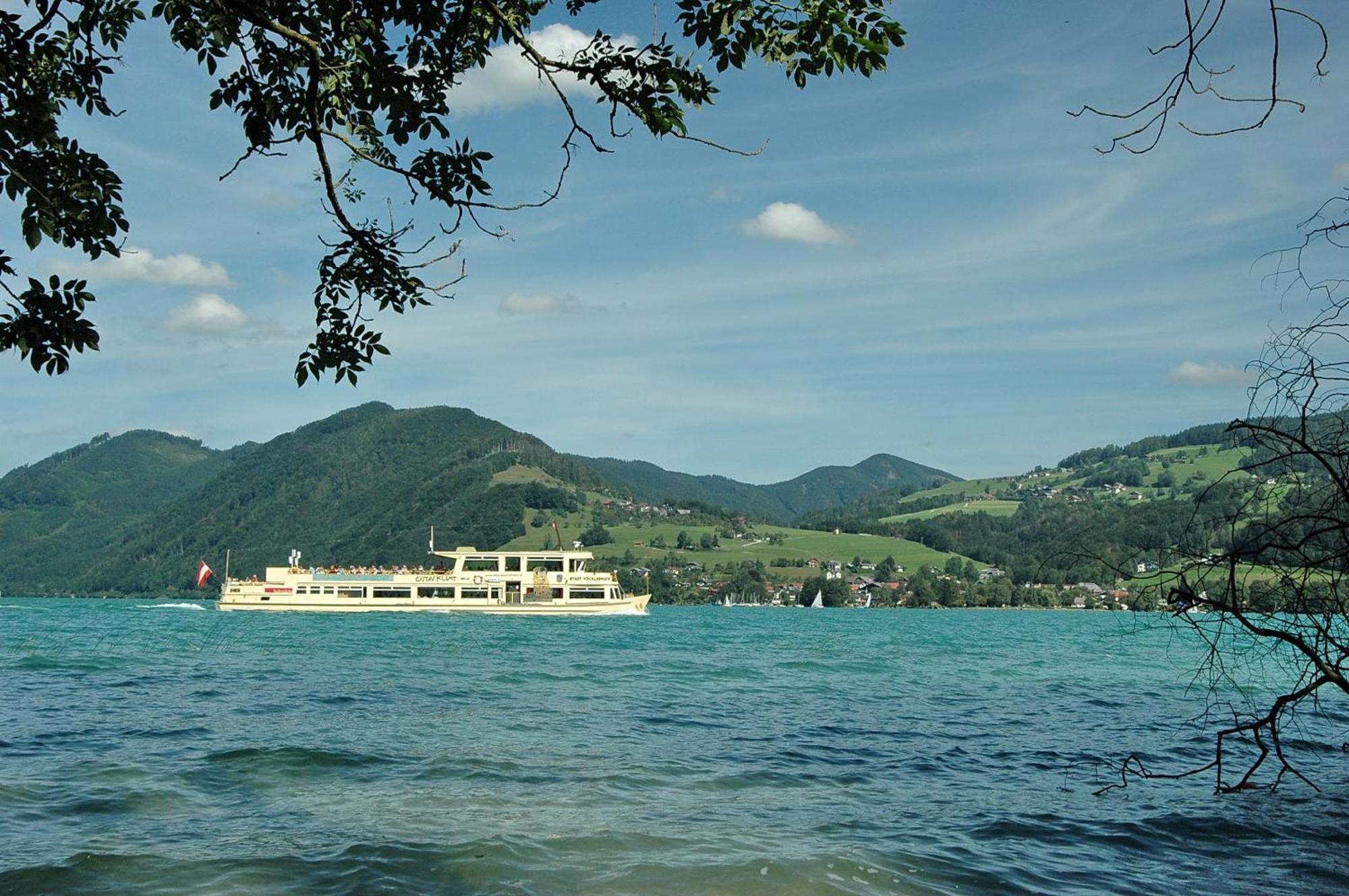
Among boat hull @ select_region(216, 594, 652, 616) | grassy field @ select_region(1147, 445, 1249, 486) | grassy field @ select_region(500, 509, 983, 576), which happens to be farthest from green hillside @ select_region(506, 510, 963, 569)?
boat hull @ select_region(216, 594, 652, 616)

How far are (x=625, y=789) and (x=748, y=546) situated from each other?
158417 mm

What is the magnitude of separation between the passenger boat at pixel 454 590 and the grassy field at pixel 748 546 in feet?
189

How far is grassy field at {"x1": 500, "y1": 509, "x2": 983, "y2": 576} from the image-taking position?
490ft

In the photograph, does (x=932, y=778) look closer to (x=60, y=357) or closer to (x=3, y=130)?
(x=60, y=357)

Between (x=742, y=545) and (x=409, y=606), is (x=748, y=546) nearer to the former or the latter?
(x=742, y=545)

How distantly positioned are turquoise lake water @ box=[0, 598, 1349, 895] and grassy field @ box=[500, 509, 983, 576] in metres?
122

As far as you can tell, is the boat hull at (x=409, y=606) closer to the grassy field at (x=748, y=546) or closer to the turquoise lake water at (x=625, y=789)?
the turquoise lake water at (x=625, y=789)

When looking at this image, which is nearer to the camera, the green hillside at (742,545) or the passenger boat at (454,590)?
the passenger boat at (454,590)

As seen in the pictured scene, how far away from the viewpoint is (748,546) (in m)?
169

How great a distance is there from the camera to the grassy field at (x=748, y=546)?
5881 inches

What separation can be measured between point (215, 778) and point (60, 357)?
780cm

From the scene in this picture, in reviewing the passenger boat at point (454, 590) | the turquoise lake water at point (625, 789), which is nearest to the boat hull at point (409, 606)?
the passenger boat at point (454, 590)

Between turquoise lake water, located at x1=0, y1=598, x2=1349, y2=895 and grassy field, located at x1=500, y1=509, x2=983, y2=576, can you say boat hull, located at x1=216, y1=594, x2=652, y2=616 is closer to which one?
turquoise lake water, located at x1=0, y1=598, x2=1349, y2=895

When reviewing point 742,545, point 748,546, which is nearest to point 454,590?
point 748,546
